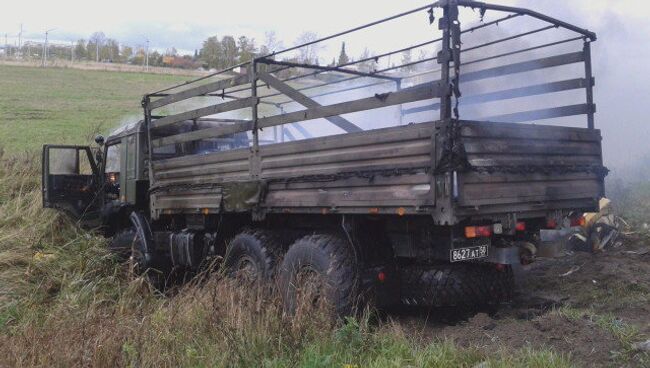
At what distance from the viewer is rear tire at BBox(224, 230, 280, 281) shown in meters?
6.01

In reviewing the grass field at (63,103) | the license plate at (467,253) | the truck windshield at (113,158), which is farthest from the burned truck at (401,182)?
the grass field at (63,103)

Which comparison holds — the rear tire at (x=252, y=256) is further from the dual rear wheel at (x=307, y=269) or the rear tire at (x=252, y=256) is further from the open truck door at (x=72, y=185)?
the open truck door at (x=72, y=185)

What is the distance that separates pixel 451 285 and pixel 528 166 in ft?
3.66

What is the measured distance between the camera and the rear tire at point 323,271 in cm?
515

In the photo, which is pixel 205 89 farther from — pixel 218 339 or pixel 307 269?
pixel 218 339

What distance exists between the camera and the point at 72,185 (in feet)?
29.3

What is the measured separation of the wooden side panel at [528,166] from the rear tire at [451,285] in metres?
0.74

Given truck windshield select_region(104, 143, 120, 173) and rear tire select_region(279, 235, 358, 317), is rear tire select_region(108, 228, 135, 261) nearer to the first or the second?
truck windshield select_region(104, 143, 120, 173)

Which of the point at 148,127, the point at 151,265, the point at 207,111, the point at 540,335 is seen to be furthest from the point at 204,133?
the point at 540,335

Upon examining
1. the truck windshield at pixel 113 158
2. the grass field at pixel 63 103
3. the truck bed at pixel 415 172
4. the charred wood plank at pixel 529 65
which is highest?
the grass field at pixel 63 103

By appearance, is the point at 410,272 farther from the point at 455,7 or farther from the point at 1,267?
the point at 1,267

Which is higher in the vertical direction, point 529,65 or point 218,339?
point 529,65

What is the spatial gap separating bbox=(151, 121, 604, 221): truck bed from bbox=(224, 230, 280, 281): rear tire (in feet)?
1.11

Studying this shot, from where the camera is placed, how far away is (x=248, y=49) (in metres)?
40.2
